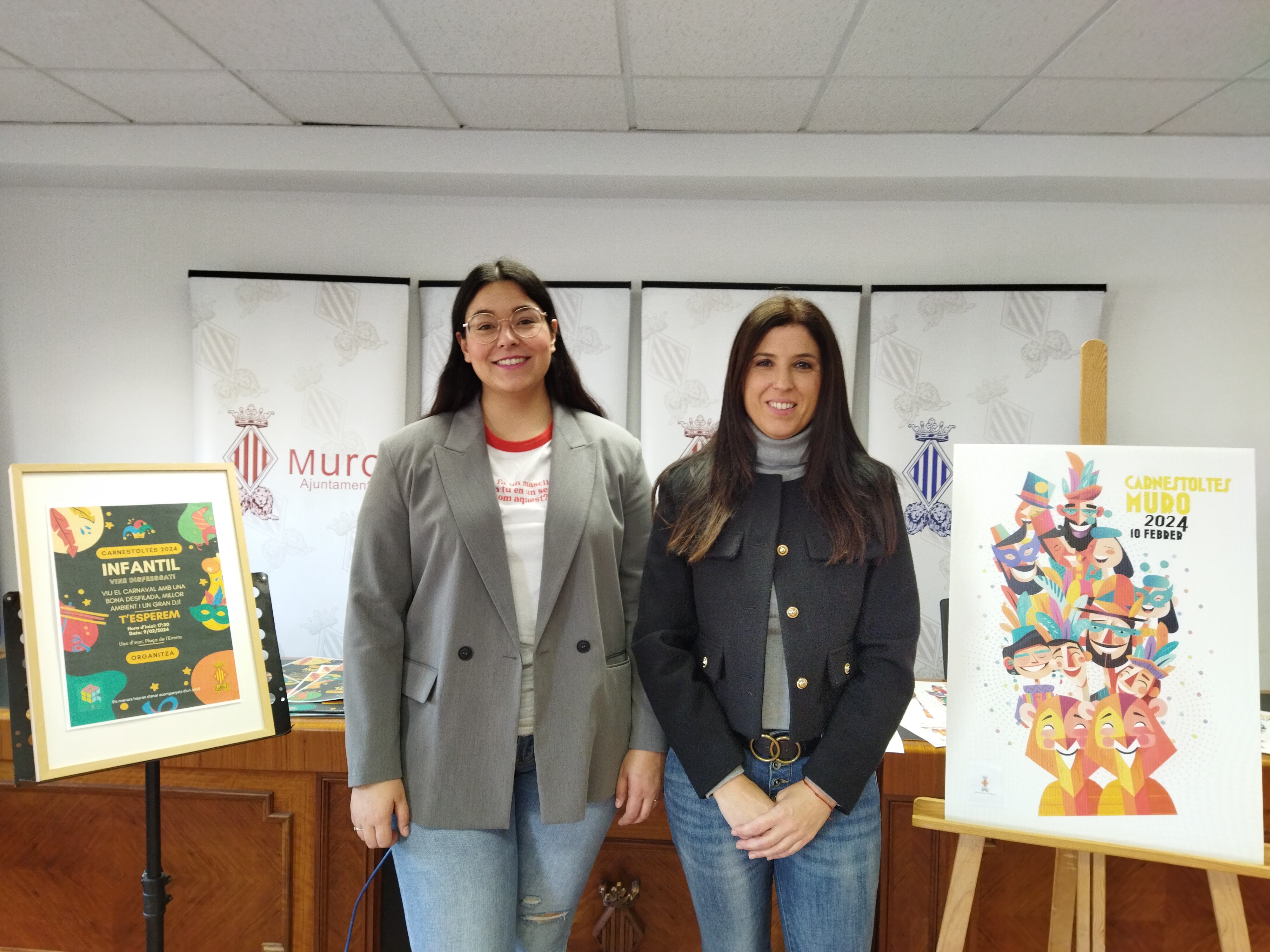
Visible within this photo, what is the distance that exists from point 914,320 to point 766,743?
2.57 metres

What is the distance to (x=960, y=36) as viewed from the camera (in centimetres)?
233

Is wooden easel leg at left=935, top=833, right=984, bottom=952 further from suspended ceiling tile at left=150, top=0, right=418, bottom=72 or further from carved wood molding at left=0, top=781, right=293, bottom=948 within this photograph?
suspended ceiling tile at left=150, top=0, right=418, bottom=72

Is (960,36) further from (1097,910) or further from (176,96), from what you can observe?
(176,96)

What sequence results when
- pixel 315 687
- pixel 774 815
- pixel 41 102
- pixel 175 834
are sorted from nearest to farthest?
pixel 774 815 → pixel 175 834 → pixel 315 687 → pixel 41 102

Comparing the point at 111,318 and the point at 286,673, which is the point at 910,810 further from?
the point at 111,318

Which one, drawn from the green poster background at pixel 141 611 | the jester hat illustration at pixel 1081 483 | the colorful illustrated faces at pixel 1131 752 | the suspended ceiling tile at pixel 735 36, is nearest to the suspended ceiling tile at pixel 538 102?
the suspended ceiling tile at pixel 735 36

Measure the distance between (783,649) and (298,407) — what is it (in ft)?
9.29

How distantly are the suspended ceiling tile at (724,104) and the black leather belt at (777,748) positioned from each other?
226 centimetres

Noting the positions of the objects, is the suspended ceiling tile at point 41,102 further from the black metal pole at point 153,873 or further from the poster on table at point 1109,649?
the poster on table at point 1109,649

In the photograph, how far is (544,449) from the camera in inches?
56.2

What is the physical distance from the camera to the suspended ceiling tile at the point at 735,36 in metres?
2.21

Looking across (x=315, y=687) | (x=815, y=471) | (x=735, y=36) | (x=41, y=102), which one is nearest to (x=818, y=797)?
(x=815, y=471)

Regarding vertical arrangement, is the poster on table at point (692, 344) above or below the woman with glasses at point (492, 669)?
above

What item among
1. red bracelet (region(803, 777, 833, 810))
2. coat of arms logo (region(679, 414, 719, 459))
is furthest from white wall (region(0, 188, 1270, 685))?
red bracelet (region(803, 777, 833, 810))
